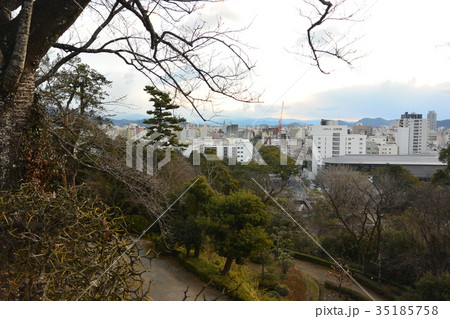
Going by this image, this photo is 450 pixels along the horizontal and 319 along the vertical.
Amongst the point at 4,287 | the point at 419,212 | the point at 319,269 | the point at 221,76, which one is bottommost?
the point at 319,269

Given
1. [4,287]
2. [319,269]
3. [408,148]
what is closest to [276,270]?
[319,269]

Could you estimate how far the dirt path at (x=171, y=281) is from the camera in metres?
3.40

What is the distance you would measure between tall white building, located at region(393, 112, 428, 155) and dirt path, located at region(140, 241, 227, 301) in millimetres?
4390

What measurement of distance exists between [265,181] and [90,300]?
218 inches

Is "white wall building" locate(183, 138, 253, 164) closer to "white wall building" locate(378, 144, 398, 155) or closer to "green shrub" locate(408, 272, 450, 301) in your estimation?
"white wall building" locate(378, 144, 398, 155)

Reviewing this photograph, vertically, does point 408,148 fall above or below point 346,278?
above

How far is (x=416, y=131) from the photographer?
5.56 m

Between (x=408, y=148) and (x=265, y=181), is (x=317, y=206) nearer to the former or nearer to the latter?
(x=265, y=181)

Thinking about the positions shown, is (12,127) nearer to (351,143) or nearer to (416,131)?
(351,143)

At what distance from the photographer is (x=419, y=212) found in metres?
4.79

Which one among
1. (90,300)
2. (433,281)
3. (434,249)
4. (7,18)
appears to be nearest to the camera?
(90,300)

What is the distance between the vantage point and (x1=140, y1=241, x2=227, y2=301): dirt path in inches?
134

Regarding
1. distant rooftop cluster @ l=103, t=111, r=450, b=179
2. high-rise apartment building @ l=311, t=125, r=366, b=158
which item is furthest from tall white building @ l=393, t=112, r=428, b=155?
high-rise apartment building @ l=311, t=125, r=366, b=158

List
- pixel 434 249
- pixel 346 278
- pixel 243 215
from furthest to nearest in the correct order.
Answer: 1. pixel 346 278
2. pixel 434 249
3. pixel 243 215
